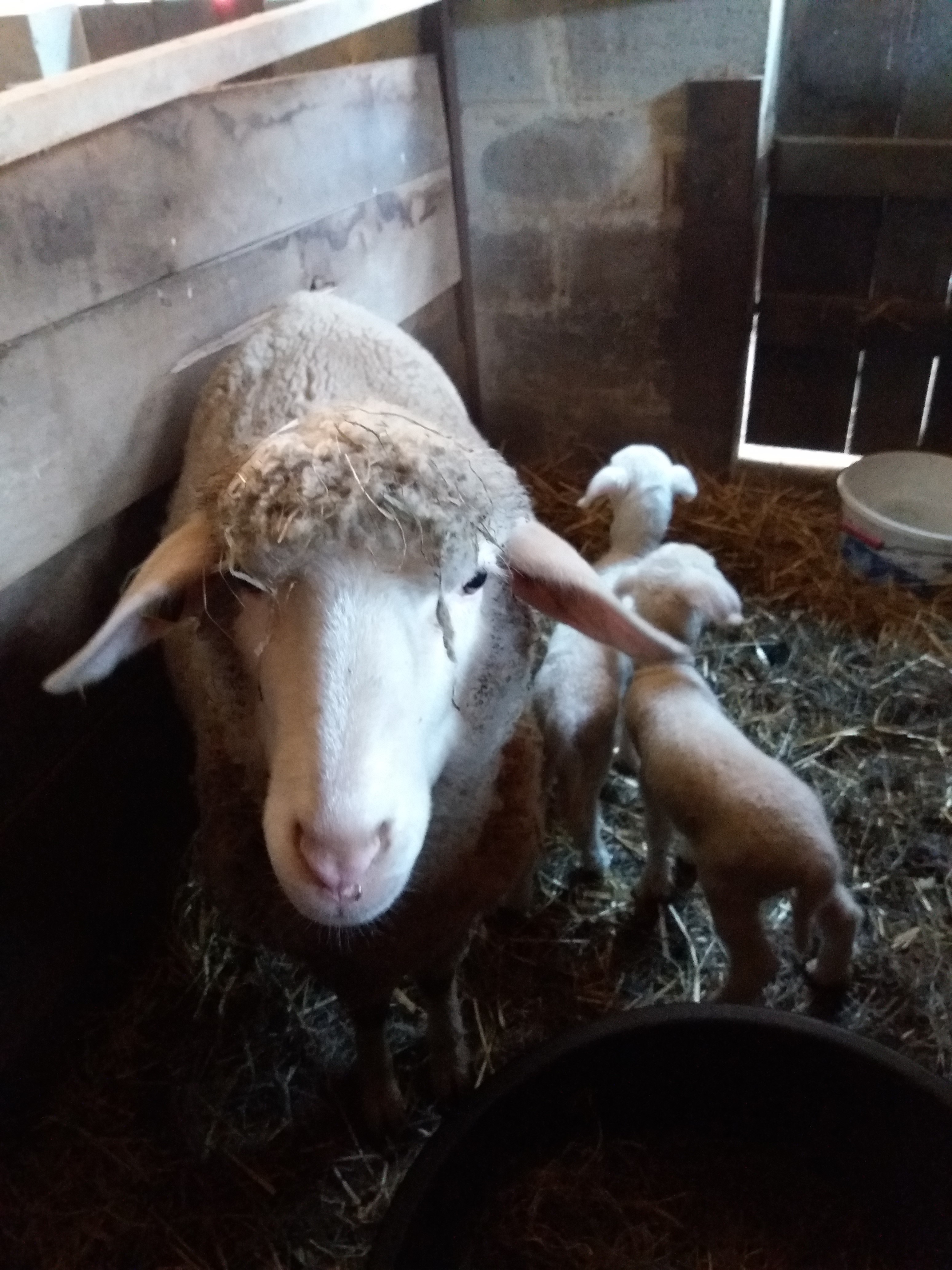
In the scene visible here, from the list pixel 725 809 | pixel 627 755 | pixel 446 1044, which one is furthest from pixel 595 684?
pixel 446 1044

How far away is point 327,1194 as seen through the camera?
1.89 m

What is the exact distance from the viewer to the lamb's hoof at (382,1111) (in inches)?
76.8

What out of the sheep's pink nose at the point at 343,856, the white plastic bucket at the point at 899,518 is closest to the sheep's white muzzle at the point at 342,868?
the sheep's pink nose at the point at 343,856

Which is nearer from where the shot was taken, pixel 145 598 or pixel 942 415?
pixel 145 598

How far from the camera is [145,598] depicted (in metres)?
1.38

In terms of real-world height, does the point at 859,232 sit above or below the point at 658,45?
below

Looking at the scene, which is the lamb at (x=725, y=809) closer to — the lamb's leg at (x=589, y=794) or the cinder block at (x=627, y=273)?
the lamb's leg at (x=589, y=794)

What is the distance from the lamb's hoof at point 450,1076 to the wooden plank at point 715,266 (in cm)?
221

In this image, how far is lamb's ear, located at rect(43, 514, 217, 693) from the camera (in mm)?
1384

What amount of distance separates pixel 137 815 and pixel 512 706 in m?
0.97

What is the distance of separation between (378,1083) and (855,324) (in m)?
2.62

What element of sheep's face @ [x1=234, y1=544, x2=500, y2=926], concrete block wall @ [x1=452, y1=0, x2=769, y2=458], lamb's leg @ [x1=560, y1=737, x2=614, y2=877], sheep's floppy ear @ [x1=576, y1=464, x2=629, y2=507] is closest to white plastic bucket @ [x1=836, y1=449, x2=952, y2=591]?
concrete block wall @ [x1=452, y1=0, x2=769, y2=458]

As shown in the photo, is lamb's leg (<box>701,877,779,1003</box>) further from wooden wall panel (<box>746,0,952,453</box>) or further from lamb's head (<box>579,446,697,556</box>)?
wooden wall panel (<box>746,0,952,453</box>)

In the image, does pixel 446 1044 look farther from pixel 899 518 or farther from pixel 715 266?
pixel 715 266
